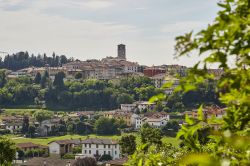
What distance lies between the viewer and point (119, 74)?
152750 mm

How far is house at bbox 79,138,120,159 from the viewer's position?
76688 mm

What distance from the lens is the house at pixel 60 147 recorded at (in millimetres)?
80938

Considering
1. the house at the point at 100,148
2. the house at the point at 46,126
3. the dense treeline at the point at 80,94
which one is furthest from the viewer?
the dense treeline at the point at 80,94

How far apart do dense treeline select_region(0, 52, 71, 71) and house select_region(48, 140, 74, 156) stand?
103475 mm

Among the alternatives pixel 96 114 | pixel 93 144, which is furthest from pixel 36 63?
pixel 93 144

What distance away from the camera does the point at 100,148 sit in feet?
257

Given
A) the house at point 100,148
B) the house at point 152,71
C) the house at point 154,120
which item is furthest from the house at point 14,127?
the house at point 152,71

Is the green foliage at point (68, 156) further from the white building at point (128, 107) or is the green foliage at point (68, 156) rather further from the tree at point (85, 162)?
the white building at point (128, 107)

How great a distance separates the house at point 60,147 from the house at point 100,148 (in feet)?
14.5

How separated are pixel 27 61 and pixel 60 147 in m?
111

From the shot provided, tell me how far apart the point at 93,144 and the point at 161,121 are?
25559mm

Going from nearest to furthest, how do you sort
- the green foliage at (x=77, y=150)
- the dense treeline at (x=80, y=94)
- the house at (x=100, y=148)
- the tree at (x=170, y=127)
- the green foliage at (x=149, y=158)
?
the green foliage at (x=149, y=158) → the house at (x=100, y=148) → the green foliage at (x=77, y=150) → the tree at (x=170, y=127) → the dense treeline at (x=80, y=94)

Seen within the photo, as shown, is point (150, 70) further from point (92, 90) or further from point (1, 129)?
point (1, 129)

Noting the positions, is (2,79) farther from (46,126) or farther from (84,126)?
(84,126)
